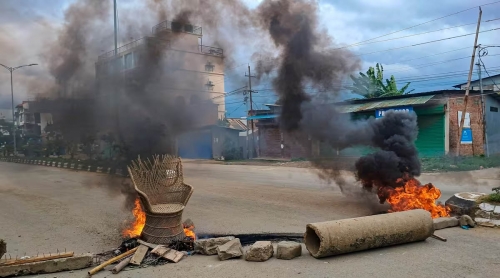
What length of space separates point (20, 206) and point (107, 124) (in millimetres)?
3031

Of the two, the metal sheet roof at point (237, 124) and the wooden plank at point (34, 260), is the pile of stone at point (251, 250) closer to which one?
the wooden plank at point (34, 260)

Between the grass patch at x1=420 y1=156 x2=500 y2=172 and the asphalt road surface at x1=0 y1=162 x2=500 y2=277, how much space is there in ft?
6.20

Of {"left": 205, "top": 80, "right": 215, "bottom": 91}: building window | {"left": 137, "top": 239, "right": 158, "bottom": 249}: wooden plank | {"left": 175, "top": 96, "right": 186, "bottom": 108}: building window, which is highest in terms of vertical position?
{"left": 205, "top": 80, "right": 215, "bottom": 91}: building window

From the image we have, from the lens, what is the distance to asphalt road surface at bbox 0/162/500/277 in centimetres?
434

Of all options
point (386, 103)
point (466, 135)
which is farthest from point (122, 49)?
point (466, 135)

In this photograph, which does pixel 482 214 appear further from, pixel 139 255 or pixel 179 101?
pixel 179 101

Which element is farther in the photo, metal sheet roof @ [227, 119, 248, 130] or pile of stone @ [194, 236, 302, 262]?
metal sheet roof @ [227, 119, 248, 130]

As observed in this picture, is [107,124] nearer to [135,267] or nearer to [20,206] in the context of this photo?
[20,206]

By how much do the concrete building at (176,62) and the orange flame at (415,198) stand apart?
5.30 metres

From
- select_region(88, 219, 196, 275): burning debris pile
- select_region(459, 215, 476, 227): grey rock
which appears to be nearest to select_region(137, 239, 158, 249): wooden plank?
select_region(88, 219, 196, 275): burning debris pile

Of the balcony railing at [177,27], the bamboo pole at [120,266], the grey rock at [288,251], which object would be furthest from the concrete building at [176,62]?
the grey rock at [288,251]

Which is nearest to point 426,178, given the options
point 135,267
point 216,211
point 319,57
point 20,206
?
point 319,57

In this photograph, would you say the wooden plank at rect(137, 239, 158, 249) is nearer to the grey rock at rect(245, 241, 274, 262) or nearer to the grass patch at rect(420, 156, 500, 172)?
the grey rock at rect(245, 241, 274, 262)

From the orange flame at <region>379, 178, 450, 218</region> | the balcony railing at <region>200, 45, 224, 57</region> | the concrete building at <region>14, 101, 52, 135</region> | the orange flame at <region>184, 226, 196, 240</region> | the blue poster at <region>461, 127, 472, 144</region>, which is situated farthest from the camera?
the blue poster at <region>461, 127, 472, 144</region>
